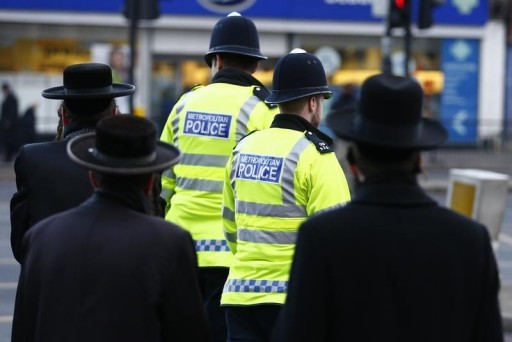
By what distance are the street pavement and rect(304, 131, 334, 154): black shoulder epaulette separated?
437cm

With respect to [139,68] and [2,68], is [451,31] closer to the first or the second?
[139,68]

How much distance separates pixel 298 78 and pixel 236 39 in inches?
38.5

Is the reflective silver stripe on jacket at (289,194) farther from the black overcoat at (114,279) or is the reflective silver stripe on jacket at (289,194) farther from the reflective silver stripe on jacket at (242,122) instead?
the black overcoat at (114,279)

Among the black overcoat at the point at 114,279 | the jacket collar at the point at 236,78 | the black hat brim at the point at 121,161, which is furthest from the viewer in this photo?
the jacket collar at the point at 236,78

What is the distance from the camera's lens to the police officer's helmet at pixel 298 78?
5.25m

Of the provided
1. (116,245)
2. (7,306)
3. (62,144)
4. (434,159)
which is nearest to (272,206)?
(62,144)

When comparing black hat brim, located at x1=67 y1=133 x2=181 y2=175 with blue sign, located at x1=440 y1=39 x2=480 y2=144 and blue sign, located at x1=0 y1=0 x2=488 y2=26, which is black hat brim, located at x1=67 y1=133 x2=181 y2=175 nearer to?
blue sign, located at x1=0 y1=0 x2=488 y2=26

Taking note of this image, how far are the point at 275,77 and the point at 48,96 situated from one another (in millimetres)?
980

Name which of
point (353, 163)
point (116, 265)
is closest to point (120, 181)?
point (116, 265)

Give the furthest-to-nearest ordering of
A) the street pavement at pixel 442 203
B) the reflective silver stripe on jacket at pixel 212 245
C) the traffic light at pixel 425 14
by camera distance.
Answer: the traffic light at pixel 425 14 < the street pavement at pixel 442 203 < the reflective silver stripe on jacket at pixel 212 245

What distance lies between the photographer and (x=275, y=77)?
5.34 m

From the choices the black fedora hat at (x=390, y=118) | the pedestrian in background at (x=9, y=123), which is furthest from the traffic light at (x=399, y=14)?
the black fedora hat at (x=390, y=118)

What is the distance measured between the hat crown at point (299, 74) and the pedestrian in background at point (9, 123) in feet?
67.2

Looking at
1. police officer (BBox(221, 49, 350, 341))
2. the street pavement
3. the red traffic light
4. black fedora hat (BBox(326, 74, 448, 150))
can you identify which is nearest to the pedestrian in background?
the street pavement
